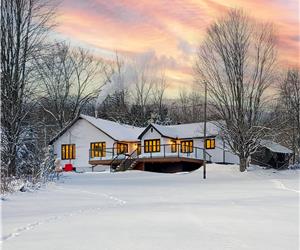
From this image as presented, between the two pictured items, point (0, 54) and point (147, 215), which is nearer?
point (147, 215)

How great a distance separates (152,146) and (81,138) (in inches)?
329

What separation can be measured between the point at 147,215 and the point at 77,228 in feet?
6.95

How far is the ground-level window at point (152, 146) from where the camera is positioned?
142 ft

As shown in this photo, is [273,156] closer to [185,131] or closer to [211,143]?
[211,143]

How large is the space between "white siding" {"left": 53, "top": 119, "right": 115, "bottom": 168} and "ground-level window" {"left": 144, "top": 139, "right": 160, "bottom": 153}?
475 cm

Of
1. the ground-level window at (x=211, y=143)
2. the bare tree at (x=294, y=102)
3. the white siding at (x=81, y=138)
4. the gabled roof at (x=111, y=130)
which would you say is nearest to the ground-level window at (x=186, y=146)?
the ground-level window at (x=211, y=143)

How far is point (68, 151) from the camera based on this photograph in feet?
156

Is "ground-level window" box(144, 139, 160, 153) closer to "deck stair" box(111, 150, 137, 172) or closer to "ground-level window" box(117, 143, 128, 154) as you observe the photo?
"deck stair" box(111, 150, 137, 172)

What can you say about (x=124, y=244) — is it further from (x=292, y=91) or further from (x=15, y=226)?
(x=292, y=91)

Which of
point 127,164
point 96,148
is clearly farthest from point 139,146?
point 96,148

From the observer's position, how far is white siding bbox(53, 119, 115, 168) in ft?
152

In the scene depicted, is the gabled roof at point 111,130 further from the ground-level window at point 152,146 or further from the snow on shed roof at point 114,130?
the ground-level window at point 152,146

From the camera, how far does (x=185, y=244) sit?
21.3ft

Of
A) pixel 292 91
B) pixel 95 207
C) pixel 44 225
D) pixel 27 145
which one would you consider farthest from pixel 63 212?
pixel 292 91
